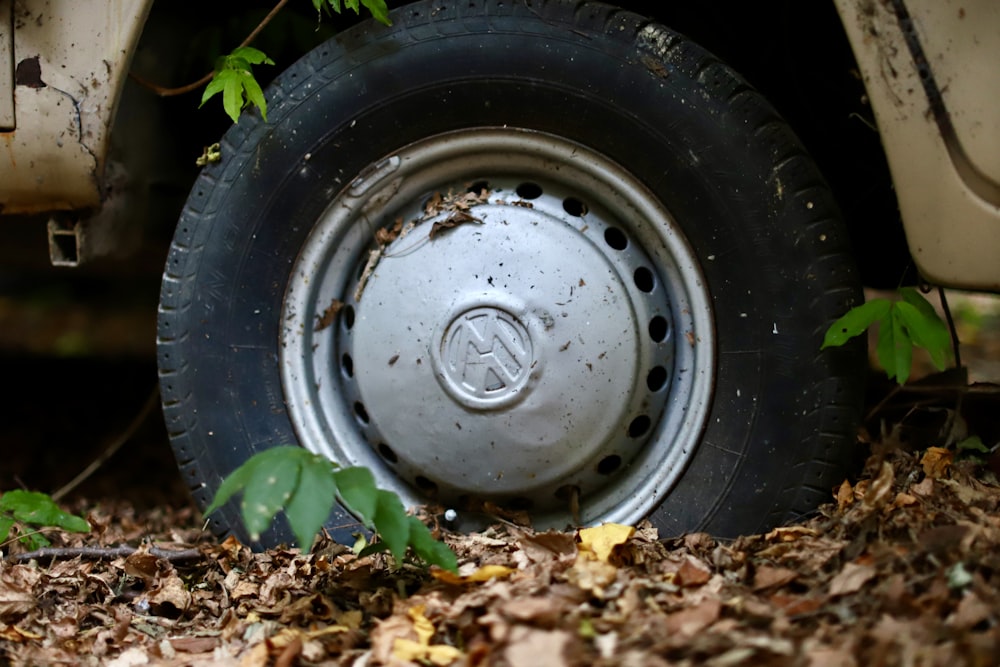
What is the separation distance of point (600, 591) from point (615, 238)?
2.57 ft

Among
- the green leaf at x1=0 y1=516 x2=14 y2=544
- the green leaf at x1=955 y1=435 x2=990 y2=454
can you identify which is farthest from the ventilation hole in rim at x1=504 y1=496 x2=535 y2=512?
the green leaf at x1=0 y1=516 x2=14 y2=544

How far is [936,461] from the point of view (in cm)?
179

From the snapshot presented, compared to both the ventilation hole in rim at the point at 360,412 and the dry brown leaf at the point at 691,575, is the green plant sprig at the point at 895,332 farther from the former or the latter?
the ventilation hole in rim at the point at 360,412

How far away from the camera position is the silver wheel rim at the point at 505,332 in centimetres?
179

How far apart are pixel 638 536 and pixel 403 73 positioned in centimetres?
106

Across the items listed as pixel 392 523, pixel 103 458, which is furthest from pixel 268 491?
pixel 103 458

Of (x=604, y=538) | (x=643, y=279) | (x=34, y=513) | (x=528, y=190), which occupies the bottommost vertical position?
(x=604, y=538)

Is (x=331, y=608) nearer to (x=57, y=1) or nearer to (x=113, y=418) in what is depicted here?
(x=57, y=1)

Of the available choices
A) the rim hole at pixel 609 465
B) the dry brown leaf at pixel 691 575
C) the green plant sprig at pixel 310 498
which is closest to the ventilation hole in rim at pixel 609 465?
the rim hole at pixel 609 465

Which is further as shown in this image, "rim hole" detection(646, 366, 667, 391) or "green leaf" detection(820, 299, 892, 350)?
"rim hole" detection(646, 366, 667, 391)

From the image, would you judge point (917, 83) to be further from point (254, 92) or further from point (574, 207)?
point (254, 92)

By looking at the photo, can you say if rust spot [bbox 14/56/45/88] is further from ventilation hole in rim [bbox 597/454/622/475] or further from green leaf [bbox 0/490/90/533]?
ventilation hole in rim [bbox 597/454/622/475]

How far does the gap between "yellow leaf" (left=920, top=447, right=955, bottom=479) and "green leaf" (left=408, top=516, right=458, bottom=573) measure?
3.20 feet

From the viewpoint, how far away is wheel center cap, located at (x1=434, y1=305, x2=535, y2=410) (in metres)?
1.77
